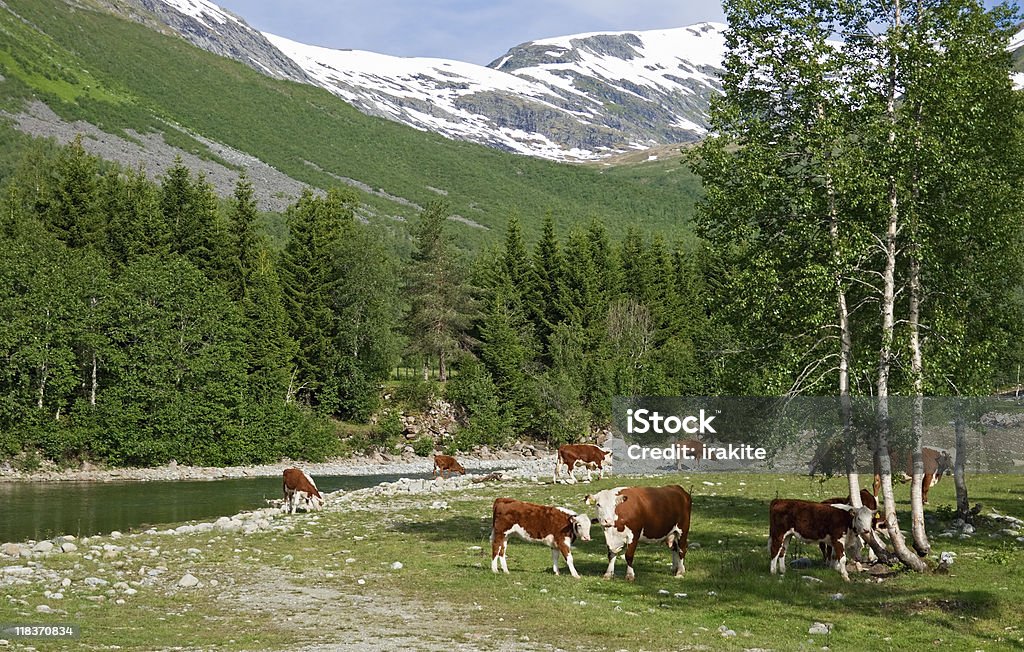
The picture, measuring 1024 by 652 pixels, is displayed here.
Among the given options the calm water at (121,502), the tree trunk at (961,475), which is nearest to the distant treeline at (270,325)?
the calm water at (121,502)

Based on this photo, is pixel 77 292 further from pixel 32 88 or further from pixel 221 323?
pixel 32 88

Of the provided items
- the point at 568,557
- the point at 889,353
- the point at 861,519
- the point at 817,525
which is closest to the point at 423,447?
the point at 568,557

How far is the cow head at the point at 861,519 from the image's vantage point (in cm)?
1848

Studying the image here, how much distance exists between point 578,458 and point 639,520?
23821 millimetres

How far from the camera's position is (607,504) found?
19047mm

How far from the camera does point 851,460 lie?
20609 mm

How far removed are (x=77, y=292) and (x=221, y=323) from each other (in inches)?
392

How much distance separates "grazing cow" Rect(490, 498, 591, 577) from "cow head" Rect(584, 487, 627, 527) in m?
0.45

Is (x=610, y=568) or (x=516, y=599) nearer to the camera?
(x=516, y=599)

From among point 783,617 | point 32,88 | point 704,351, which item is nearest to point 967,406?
point 704,351

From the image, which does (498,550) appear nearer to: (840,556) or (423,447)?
(840,556)

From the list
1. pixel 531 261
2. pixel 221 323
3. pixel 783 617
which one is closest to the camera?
pixel 783 617

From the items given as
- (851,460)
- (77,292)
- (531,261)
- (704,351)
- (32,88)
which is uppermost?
(32,88)

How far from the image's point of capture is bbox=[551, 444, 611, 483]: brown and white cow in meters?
42.3
